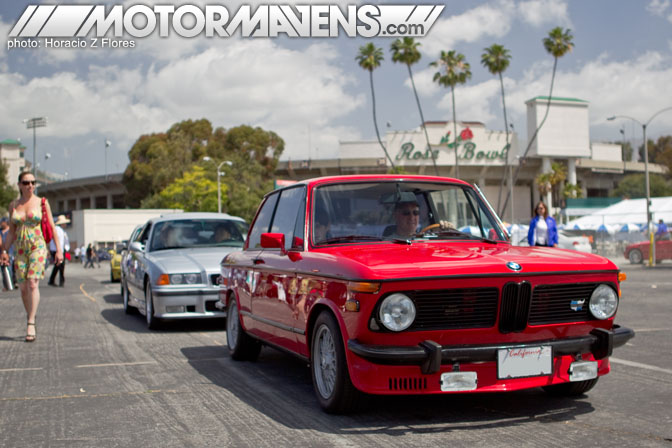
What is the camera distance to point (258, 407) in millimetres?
5078

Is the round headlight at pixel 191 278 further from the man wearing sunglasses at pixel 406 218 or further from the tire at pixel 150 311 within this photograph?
the man wearing sunglasses at pixel 406 218

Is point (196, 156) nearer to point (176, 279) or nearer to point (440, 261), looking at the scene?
point (176, 279)

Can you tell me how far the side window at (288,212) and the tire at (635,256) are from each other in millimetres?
24616

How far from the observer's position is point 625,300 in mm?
12688

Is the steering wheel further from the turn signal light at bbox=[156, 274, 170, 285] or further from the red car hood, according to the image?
the turn signal light at bbox=[156, 274, 170, 285]

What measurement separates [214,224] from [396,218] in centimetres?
581

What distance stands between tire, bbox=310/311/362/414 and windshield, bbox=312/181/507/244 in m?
0.81

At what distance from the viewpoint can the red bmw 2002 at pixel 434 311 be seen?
4.27m

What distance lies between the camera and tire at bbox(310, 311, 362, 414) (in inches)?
179

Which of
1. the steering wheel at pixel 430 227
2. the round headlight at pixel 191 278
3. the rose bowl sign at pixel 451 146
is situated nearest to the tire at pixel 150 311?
the round headlight at pixel 191 278

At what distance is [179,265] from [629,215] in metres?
38.5

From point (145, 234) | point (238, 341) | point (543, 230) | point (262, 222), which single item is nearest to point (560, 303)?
point (262, 222)

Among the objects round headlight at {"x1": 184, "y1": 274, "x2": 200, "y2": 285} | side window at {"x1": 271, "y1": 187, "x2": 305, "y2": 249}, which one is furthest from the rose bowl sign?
side window at {"x1": 271, "y1": 187, "x2": 305, "y2": 249}

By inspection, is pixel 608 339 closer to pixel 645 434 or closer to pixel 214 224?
pixel 645 434
